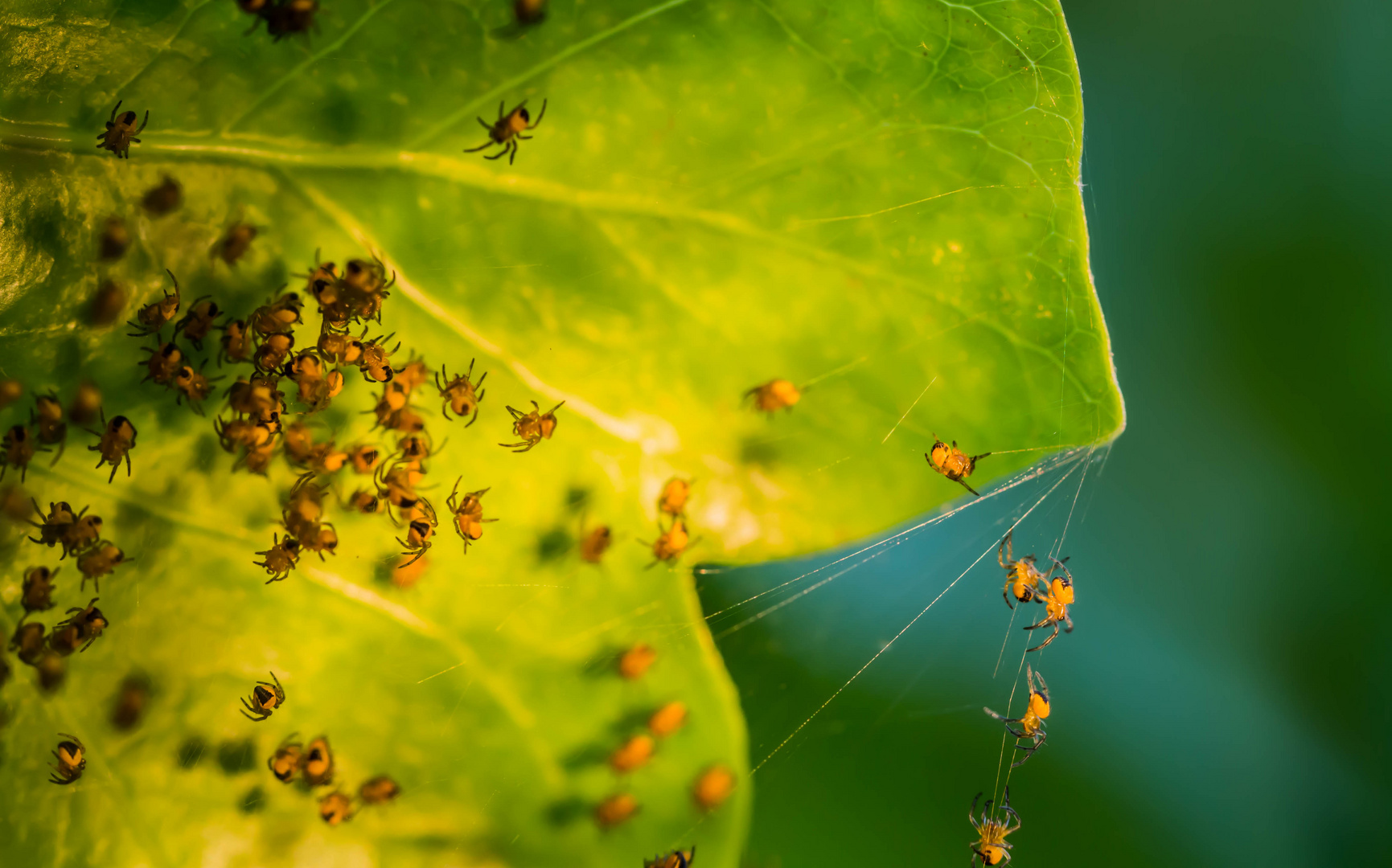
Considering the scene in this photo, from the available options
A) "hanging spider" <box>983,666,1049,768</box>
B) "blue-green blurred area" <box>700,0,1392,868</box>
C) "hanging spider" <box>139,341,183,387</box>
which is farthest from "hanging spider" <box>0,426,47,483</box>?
"hanging spider" <box>983,666,1049,768</box>

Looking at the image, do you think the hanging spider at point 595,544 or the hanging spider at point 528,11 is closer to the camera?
the hanging spider at point 528,11

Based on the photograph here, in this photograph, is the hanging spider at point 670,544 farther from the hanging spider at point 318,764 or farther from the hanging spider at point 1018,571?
the hanging spider at point 1018,571

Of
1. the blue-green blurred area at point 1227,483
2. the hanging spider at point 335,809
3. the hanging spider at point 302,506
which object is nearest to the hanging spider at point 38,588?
the hanging spider at point 302,506

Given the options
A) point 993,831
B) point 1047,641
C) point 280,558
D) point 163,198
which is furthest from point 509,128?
point 993,831

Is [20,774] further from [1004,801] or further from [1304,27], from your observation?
[1304,27]

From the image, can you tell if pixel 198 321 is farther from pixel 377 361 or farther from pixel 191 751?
pixel 191 751

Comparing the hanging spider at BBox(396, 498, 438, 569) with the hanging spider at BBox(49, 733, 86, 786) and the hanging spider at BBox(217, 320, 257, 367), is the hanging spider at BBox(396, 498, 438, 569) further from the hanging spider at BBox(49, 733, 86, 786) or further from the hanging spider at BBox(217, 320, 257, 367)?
the hanging spider at BBox(49, 733, 86, 786)
